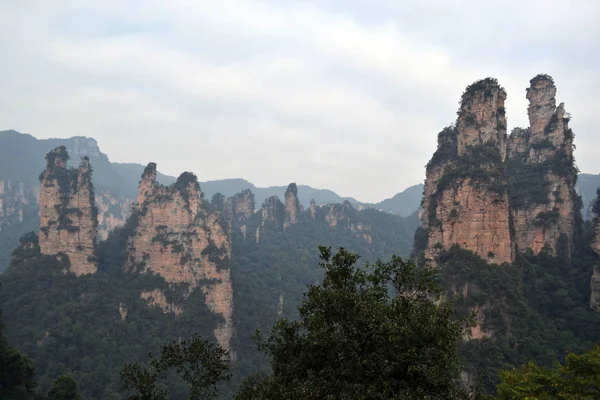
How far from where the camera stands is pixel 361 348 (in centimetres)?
1463

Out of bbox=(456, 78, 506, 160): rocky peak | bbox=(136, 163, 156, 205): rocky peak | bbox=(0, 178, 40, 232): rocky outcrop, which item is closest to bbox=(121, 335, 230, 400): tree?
bbox=(456, 78, 506, 160): rocky peak

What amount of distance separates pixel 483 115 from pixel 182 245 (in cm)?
5865

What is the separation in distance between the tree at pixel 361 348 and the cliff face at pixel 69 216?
223ft

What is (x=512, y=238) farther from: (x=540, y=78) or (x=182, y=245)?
(x=182, y=245)

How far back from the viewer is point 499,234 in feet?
168

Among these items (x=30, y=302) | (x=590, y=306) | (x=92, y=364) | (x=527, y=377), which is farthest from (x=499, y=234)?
(x=30, y=302)

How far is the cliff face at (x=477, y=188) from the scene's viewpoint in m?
51.5

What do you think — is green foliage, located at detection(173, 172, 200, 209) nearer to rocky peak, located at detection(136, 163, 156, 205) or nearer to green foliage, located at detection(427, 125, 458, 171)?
rocky peak, located at detection(136, 163, 156, 205)

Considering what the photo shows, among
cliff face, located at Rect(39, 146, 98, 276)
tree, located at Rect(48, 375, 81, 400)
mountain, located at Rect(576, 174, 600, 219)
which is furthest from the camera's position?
mountain, located at Rect(576, 174, 600, 219)

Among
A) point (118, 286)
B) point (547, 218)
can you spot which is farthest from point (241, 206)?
point (547, 218)

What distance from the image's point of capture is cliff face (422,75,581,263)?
51938 mm

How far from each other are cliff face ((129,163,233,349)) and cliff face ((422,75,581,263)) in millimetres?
43028

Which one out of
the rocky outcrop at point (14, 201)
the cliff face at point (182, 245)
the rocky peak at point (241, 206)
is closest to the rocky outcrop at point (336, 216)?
the rocky peak at point (241, 206)

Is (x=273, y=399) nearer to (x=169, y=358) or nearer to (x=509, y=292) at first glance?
(x=169, y=358)
